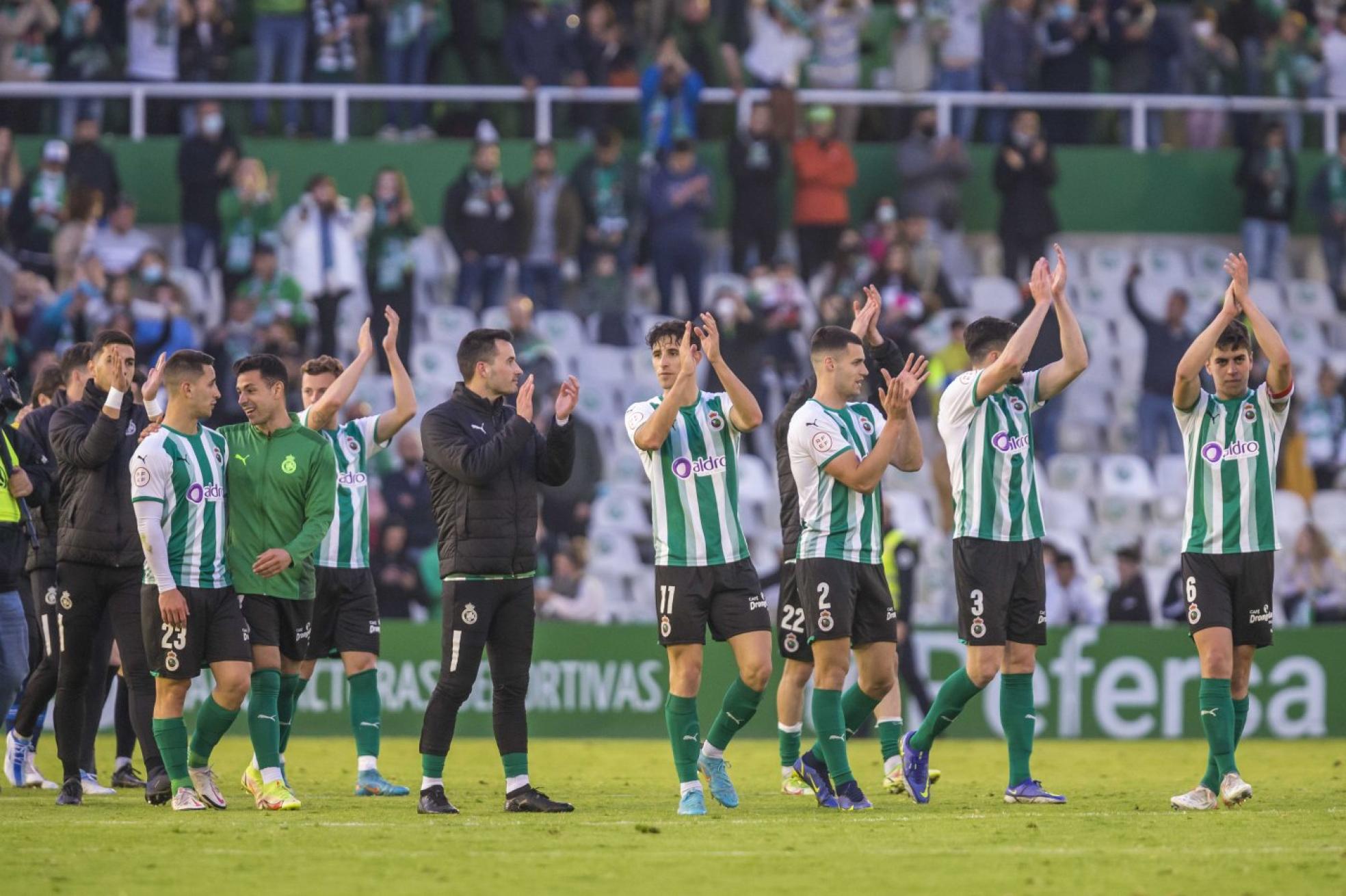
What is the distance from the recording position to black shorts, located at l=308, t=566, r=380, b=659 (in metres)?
13.0

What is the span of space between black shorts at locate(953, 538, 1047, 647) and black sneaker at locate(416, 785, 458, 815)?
302 centimetres

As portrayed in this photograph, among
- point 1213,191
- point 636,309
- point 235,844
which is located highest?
point 1213,191

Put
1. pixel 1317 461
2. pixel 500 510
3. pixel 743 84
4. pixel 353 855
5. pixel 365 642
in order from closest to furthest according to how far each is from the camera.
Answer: pixel 353 855 < pixel 500 510 < pixel 365 642 < pixel 1317 461 < pixel 743 84

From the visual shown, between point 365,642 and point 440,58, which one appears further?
point 440,58

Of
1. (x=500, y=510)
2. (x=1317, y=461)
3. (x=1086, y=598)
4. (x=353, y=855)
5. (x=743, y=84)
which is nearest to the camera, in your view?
(x=353, y=855)

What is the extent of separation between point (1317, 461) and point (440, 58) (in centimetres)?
1159

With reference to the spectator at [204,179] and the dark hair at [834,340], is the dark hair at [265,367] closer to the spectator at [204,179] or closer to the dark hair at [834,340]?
the dark hair at [834,340]

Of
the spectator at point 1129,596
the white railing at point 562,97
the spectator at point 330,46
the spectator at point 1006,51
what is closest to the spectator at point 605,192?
the white railing at point 562,97

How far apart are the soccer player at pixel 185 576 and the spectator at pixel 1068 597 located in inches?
449

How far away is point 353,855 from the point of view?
9.25 m

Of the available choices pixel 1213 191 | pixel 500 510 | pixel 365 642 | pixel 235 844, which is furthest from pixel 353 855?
pixel 1213 191

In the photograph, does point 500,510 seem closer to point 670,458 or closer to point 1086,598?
point 670,458

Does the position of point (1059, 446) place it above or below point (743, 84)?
below

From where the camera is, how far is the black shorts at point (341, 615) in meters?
13.0
